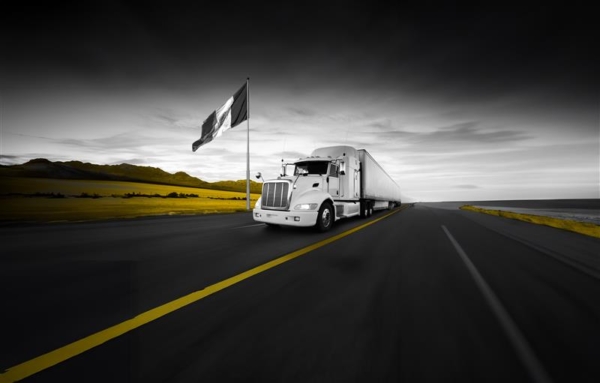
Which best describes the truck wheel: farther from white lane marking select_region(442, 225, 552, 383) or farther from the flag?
the flag

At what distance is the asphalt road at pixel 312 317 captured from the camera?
1566mm

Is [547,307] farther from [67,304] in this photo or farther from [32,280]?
[32,280]

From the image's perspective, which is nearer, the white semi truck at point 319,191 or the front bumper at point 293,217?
the front bumper at point 293,217

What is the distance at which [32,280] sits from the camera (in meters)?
3.21

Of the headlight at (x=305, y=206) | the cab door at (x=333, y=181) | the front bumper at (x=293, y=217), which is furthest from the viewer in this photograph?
the cab door at (x=333, y=181)

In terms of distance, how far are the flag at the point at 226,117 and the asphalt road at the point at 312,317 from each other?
15.6 metres

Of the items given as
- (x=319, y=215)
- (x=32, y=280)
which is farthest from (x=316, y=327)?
(x=319, y=215)

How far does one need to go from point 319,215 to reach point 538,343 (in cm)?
582

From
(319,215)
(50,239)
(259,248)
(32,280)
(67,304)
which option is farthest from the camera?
(319,215)

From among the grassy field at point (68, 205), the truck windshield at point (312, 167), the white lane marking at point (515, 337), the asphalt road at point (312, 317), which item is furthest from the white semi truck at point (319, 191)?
the grassy field at point (68, 205)

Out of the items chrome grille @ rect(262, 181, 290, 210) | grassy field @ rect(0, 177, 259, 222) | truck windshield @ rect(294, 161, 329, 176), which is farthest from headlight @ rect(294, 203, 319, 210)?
grassy field @ rect(0, 177, 259, 222)

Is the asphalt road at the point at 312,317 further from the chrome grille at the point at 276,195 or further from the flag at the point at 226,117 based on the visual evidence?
the flag at the point at 226,117

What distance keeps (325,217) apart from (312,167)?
2159 mm

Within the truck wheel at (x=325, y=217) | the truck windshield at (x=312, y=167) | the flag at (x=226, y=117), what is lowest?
the truck wheel at (x=325, y=217)
